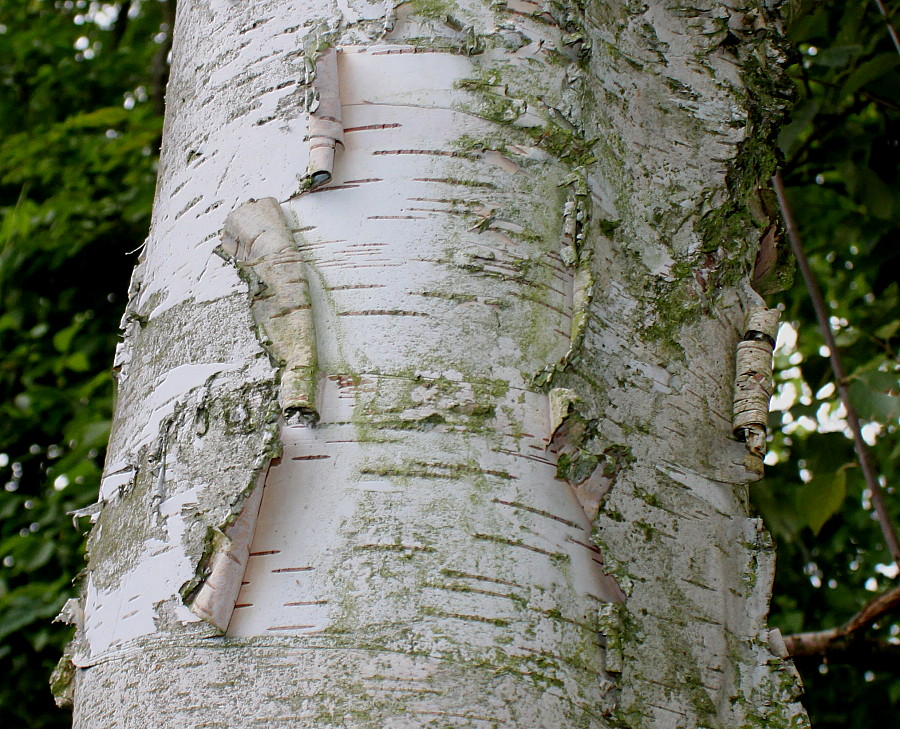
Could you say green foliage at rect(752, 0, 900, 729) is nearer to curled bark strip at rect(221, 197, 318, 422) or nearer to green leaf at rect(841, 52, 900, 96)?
green leaf at rect(841, 52, 900, 96)

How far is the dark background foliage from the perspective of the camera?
8.23 ft

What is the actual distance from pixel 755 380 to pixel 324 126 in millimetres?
610

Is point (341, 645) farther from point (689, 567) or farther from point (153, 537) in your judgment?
point (689, 567)

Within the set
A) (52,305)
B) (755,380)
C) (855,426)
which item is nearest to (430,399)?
(755,380)

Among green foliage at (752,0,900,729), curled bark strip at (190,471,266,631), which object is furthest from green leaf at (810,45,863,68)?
curled bark strip at (190,471,266,631)

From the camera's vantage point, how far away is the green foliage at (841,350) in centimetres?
228

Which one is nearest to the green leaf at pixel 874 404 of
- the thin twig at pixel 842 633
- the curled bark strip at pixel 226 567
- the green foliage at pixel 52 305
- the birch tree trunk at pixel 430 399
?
the thin twig at pixel 842 633

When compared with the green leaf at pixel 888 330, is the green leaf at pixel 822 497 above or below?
below

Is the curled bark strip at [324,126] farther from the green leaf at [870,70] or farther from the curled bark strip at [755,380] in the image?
the green leaf at [870,70]

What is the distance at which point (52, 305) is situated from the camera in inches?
134

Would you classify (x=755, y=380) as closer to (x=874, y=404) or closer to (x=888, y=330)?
(x=874, y=404)

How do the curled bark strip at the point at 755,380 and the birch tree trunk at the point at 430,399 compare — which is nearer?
the birch tree trunk at the point at 430,399

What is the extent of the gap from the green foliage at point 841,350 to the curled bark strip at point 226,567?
1.37 meters

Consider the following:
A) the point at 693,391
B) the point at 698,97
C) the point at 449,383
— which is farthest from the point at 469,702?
the point at 698,97
